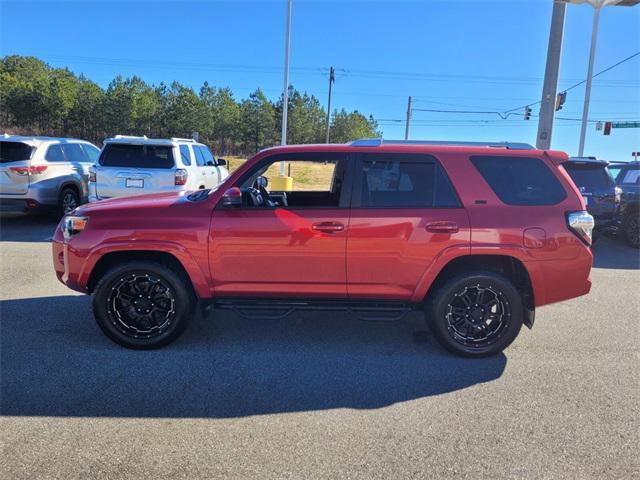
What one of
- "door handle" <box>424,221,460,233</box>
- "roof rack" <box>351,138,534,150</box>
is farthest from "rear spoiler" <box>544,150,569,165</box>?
"door handle" <box>424,221,460,233</box>

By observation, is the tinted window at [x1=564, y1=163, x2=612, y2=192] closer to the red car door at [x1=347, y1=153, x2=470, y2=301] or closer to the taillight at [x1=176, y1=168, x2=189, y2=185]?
the red car door at [x1=347, y1=153, x2=470, y2=301]

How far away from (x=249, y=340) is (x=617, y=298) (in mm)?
4945

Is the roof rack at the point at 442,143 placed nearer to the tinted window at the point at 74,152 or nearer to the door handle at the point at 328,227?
the door handle at the point at 328,227

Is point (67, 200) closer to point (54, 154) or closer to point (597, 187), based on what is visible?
point (54, 154)

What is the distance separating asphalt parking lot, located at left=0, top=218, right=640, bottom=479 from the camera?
2633mm

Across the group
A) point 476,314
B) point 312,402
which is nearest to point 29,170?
point 312,402

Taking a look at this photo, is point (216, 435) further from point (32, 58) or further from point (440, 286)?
point (32, 58)

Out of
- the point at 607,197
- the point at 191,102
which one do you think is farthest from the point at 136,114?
the point at 607,197

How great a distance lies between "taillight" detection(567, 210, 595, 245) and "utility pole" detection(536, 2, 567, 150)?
40.3ft

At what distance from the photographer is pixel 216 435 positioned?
286 centimetres

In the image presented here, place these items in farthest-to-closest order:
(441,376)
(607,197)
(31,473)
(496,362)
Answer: (607,197) < (496,362) < (441,376) < (31,473)

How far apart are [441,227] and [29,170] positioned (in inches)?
354

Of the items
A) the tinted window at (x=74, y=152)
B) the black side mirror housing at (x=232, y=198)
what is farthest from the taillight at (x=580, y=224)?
the tinted window at (x=74, y=152)

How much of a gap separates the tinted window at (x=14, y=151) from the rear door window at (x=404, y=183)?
8532 millimetres
